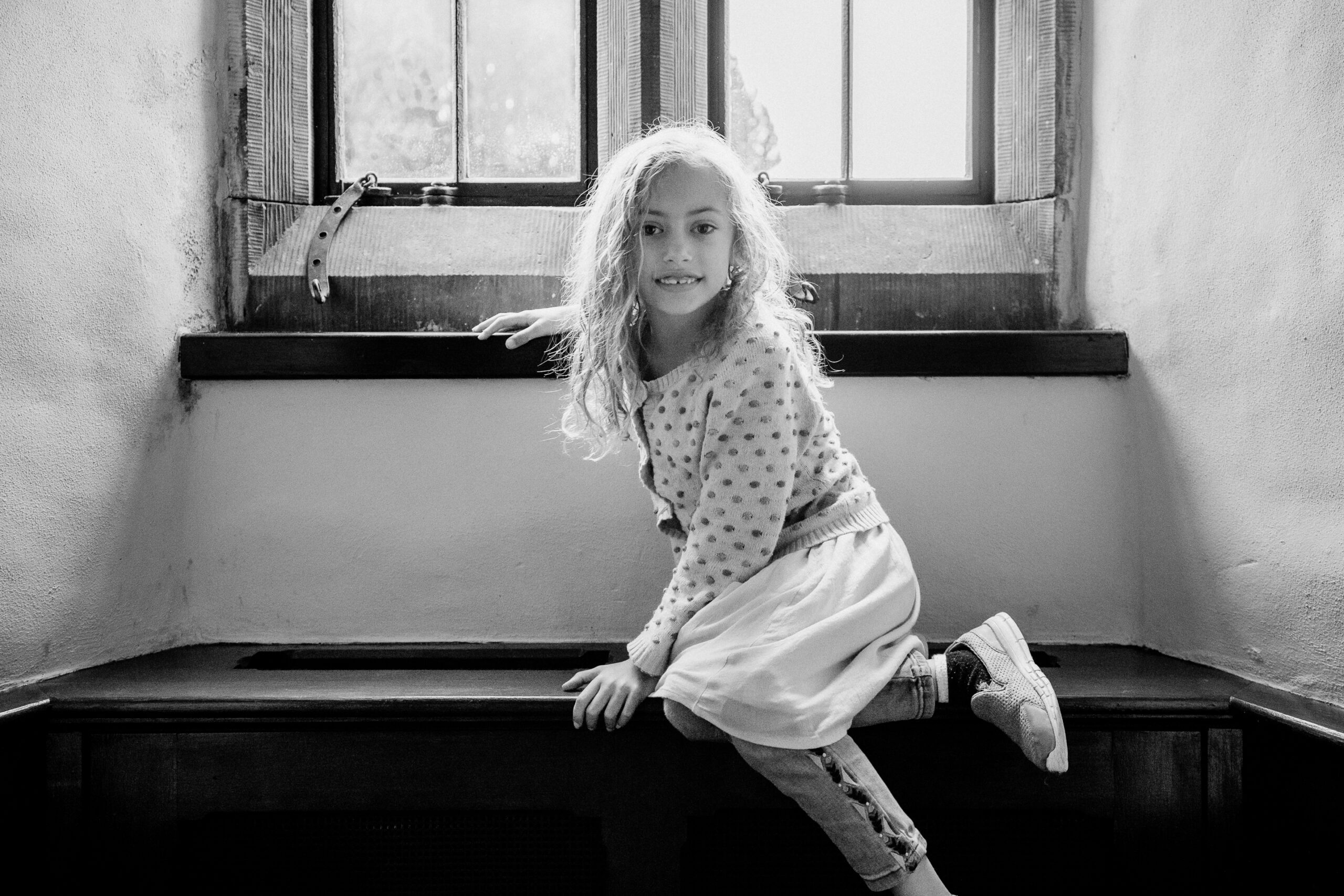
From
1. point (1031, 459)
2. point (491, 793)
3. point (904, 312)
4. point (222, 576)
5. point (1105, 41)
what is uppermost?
point (1105, 41)

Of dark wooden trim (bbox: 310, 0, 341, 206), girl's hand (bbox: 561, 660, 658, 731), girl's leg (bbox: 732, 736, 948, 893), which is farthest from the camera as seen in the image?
dark wooden trim (bbox: 310, 0, 341, 206)

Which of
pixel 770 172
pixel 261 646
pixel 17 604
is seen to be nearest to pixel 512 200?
pixel 770 172

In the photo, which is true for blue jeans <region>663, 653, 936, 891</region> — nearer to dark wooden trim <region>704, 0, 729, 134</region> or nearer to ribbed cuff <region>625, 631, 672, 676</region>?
ribbed cuff <region>625, 631, 672, 676</region>

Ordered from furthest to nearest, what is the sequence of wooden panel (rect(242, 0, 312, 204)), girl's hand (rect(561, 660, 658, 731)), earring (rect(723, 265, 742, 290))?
wooden panel (rect(242, 0, 312, 204)) → earring (rect(723, 265, 742, 290)) → girl's hand (rect(561, 660, 658, 731))

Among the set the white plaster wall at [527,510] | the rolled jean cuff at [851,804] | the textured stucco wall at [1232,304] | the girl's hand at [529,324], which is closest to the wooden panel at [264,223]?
the white plaster wall at [527,510]

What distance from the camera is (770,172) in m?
1.83

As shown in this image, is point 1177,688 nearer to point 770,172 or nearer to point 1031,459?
point 1031,459

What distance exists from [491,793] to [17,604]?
2.36ft

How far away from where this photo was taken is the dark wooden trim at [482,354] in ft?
5.10

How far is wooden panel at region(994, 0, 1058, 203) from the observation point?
5.57ft

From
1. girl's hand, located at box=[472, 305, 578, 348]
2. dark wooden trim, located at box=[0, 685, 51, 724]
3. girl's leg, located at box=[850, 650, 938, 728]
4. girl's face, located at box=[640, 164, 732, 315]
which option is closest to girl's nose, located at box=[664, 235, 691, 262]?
girl's face, located at box=[640, 164, 732, 315]

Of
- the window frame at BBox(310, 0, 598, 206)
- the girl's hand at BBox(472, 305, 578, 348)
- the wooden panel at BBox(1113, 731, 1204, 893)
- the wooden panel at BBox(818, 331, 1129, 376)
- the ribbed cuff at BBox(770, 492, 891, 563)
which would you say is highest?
the window frame at BBox(310, 0, 598, 206)

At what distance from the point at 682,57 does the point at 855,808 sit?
1.35 m

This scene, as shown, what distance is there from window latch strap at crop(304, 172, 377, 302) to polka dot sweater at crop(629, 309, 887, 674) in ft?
2.40
